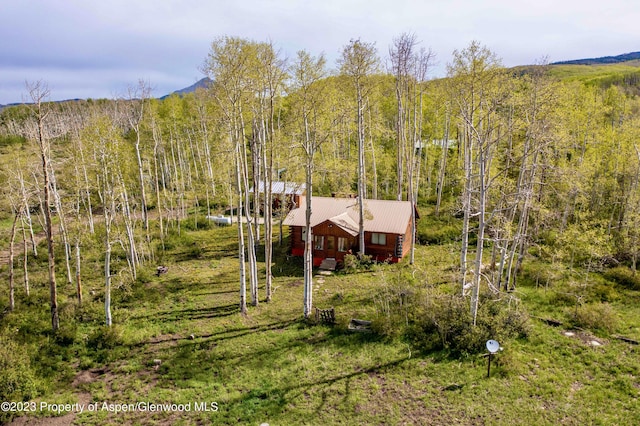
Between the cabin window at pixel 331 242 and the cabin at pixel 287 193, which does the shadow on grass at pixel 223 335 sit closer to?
the cabin at pixel 287 193

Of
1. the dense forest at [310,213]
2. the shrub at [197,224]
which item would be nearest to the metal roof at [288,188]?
the dense forest at [310,213]

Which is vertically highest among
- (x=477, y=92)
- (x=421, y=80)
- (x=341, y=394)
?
(x=421, y=80)

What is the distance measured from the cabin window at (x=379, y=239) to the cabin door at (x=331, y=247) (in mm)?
2822

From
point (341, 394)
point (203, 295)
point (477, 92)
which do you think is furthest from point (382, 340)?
point (477, 92)

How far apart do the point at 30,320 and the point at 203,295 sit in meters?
7.79

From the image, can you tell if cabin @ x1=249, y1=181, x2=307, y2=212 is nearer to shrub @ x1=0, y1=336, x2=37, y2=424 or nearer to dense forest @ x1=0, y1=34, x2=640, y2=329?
dense forest @ x1=0, y1=34, x2=640, y2=329

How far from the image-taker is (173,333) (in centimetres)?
1631

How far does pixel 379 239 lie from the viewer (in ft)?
83.8

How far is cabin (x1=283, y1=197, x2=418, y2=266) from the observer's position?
25.1 metres

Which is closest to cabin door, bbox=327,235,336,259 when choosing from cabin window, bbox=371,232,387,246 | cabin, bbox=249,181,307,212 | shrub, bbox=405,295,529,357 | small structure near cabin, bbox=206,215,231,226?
cabin window, bbox=371,232,387,246

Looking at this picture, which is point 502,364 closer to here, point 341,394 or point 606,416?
point 606,416

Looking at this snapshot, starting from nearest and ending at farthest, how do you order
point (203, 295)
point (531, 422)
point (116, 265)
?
point (531, 422), point (203, 295), point (116, 265)

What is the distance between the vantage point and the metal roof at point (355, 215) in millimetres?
25172

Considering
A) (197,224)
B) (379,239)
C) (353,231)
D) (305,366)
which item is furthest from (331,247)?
(197,224)
